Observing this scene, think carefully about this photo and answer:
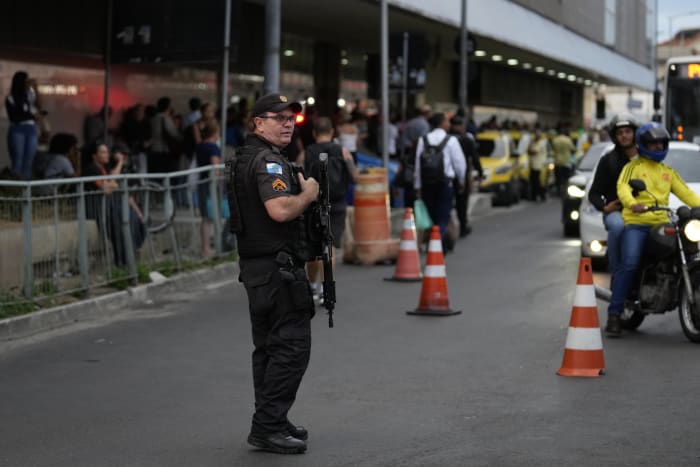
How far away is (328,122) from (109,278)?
2.65m

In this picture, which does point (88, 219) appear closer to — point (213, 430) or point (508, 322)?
point (508, 322)

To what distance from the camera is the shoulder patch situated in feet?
22.9

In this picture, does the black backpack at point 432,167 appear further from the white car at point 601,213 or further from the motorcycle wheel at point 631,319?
the motorcycle wheel at point 631,319

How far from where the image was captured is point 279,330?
23.5 ft

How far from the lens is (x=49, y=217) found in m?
12.7

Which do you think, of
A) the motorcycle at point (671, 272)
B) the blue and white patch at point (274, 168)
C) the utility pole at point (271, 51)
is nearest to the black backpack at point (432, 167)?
the utility pole at point (271, 51)

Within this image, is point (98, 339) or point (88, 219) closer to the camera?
point (98, 339)

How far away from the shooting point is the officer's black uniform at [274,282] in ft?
23.3

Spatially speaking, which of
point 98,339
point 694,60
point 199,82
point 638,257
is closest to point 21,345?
point 98,339

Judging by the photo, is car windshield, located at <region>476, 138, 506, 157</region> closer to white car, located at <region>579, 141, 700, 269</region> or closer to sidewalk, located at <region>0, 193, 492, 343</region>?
white car, located at <region>579, 141, 700, 269</region>

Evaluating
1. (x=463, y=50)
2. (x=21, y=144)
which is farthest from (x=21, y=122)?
(x=463, y=50)

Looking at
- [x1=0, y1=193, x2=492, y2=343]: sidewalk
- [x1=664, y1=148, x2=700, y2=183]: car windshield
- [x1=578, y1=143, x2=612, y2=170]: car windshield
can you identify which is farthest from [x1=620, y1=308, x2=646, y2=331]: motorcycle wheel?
[x1=578, y1=143, x2=612, y2=170]: car windshield

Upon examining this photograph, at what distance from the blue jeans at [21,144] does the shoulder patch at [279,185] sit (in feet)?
38.5

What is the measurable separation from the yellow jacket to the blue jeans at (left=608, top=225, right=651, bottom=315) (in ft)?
0.25
